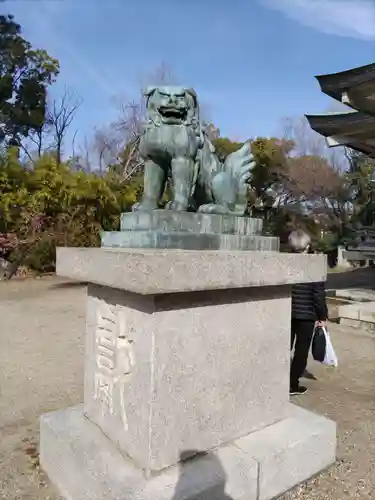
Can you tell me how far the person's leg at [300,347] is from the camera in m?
3.51

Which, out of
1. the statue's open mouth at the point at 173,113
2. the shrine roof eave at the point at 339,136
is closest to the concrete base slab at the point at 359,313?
the shrine roof eave at the point at 339,136

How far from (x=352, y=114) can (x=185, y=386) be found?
24.3 feet

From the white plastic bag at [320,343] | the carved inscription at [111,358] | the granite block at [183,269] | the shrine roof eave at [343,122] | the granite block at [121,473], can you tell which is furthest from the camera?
the shrine roof eave at [343,122]

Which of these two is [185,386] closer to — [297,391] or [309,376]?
[297,391]

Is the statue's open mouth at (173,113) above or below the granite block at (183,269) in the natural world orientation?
above

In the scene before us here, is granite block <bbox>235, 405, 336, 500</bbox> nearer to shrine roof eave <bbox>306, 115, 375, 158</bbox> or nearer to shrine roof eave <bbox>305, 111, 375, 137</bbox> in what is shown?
shrine roof eave <bbox>305, 111, 375, 137</bbox>

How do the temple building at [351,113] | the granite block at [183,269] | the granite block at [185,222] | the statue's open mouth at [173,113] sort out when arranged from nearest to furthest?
the granite block at [183,269]
the granite block at [185,222]
the statue's open mouth at [173,113]
the temple building at [351,113]

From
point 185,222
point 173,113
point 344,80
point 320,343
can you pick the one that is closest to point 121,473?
point 185,222

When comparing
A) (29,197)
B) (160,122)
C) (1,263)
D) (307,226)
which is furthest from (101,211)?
(307,226)

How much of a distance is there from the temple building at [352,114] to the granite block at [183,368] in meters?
5.50

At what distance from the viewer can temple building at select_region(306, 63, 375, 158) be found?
21.3 feet

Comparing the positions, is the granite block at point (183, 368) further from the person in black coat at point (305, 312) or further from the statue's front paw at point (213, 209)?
the person in black coat at point (305, 312)

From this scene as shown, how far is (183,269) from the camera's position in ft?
5.80

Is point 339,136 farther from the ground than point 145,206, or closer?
farther from the ground
